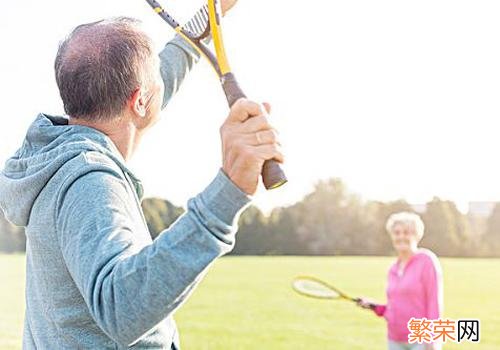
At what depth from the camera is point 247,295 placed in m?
14.8

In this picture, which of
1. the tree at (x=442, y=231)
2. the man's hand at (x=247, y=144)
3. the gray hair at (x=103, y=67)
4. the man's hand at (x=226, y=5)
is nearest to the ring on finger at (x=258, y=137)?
the man's hand at (x=247, y=144)

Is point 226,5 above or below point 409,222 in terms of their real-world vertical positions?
above

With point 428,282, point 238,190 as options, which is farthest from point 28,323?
point 428,282

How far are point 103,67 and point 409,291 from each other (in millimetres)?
3294

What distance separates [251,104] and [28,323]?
0.65 m

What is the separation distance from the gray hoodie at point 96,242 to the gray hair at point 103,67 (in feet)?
0.15

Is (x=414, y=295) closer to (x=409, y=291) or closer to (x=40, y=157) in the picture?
(x=409, y=291)

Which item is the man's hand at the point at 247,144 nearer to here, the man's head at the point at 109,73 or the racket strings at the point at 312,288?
the man's head at the point at 109,73

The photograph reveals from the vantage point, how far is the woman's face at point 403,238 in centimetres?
445

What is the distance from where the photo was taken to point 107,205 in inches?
44.6

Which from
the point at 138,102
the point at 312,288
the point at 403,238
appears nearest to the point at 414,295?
the point at 403,238

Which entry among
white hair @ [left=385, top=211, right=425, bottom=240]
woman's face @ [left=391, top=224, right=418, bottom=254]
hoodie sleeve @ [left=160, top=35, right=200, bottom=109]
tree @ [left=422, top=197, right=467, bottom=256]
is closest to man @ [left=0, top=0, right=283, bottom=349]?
hoodie sleeve @ [left=160, top=35, right=200, bottom=109]

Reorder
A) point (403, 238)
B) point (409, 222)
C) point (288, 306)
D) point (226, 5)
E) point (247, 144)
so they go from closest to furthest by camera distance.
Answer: point (247, 144), point (226, 5), point (403, 238), point (409, 222), point (288, 306)

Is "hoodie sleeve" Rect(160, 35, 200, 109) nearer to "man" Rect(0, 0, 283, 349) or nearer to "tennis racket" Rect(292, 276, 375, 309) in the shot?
"man" Rect(0, 0, 283, 349)
